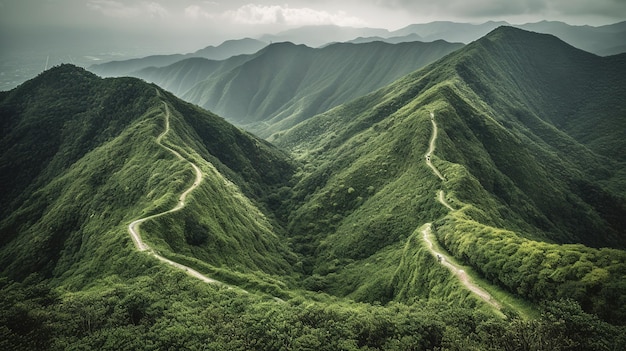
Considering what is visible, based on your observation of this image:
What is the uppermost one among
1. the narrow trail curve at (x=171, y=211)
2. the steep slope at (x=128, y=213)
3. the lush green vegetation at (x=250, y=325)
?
the lush green vegetation at (x=250, y=325)

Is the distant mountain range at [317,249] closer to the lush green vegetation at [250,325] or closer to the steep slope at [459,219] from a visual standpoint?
the lush green vegetation at [250,325]

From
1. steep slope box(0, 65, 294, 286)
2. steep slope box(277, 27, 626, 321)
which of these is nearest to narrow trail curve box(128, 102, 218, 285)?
steep slope box(0, 65, 294, 286)

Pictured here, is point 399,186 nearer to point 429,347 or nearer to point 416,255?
point 416,255

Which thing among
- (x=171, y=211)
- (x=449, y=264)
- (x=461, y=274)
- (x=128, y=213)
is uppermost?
(x=461, y=274)

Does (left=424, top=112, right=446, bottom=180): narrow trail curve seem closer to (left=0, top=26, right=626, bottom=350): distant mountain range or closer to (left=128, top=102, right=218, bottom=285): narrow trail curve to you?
(left=0, top=26, right=626, bottom=350): distant mountain range

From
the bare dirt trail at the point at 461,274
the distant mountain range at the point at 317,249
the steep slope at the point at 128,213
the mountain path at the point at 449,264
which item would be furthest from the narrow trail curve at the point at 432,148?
the steep slope at the point at 128,213

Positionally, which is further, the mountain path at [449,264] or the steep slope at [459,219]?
the mountain path at [449,264]

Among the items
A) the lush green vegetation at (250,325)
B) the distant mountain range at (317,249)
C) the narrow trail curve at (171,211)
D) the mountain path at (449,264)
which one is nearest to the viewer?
the lush green vegetation at (250,325)

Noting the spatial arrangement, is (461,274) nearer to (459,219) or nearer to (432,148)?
(459,219)

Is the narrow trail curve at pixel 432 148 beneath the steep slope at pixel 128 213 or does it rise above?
above

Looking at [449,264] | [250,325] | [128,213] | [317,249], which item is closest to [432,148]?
[317,249]

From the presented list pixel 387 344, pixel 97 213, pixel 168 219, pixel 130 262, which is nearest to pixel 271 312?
pixel 387 344
